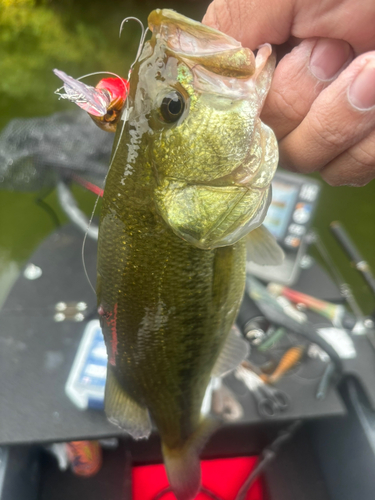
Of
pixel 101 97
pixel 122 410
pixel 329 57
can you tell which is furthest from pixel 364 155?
pixel 122 410

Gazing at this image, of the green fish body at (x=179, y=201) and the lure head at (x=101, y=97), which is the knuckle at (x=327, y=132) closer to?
the green fish body at (x=179, y=201)

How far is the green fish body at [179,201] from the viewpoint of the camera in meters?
0.54

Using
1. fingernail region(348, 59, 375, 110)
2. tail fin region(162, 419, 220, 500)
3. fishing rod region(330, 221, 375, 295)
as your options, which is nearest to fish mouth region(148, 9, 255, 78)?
fingernail region(348, 59, 375, 110)

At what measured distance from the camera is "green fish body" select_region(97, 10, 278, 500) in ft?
1.77

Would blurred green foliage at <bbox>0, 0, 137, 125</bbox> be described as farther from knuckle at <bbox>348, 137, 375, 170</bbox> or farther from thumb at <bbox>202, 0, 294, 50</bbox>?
knuckle at <bbox>348, 137, 375, 170</bbox>

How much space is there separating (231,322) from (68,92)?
67 cm

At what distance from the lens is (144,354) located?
32.6 inches

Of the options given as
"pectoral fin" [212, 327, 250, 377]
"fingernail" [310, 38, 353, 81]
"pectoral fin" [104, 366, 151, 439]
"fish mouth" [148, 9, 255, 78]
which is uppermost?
"fingernail" [310, 38, 353, 81]

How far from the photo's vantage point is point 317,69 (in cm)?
65

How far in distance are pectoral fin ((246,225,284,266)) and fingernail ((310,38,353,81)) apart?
1.19 ft

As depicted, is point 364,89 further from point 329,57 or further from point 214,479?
point 214,479

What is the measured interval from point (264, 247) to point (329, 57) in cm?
43

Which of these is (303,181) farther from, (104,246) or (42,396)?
(42,396)

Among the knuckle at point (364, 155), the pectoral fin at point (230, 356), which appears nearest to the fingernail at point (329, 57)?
the knuckle at point (364, 155)
